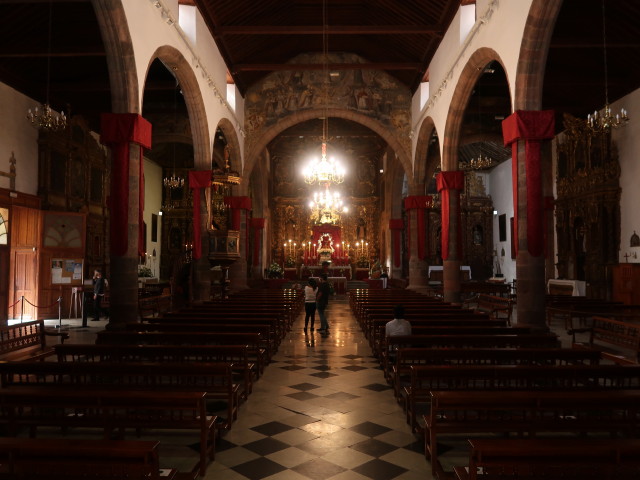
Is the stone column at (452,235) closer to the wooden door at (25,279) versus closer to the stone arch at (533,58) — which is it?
the stone arch at (533,58)

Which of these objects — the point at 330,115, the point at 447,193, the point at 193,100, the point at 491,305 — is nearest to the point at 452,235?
the point at 447,193

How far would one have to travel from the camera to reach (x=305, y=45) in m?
19.7

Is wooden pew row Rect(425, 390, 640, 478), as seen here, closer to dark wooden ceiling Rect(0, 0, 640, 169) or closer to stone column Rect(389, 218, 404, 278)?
dark wooden ceiling Rect(0, 0, 640, 169)

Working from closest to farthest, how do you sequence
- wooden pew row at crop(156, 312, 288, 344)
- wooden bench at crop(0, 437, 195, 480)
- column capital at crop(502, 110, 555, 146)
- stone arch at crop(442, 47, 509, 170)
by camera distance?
wooden bench at crop(0, 437, 195, 480), wooden pew row at crop(156, 312, 288, 344), column capital at crop(502, 110, 555, 146), stone arch at crop(442, 47, 509, 170)

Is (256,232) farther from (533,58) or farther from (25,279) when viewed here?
(533,58)

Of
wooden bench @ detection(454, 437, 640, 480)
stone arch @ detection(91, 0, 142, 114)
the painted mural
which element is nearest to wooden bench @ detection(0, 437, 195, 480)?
wooden bench @ detection(454, 437, 640, 480)

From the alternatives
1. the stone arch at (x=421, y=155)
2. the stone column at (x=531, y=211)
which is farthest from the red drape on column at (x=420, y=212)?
the stone column at (x=531, y=211)

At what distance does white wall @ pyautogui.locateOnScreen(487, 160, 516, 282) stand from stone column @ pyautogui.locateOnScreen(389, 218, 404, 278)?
18.9ft

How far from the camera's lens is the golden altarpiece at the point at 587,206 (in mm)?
16406

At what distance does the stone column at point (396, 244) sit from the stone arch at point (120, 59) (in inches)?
725

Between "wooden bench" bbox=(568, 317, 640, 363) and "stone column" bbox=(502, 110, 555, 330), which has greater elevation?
"stone column" bbox=(502, 110, 555, 330)

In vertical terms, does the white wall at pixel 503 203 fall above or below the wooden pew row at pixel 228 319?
above

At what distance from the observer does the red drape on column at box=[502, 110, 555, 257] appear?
9.32 meters

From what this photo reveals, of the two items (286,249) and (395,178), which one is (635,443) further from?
(286,249)
